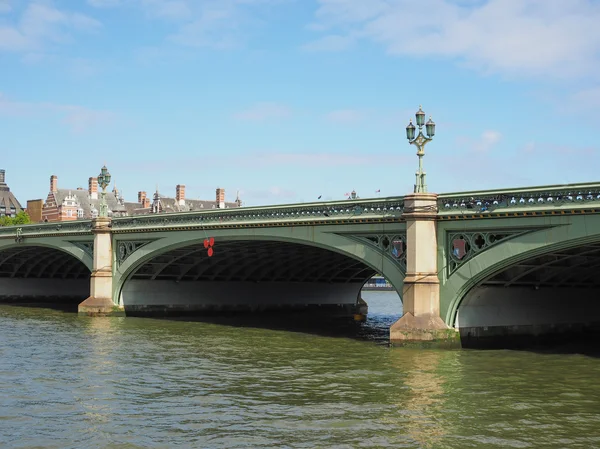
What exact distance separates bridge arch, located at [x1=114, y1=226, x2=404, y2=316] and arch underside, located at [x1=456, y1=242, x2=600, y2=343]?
3.63 meters

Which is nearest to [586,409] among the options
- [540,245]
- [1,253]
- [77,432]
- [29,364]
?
[540,245]

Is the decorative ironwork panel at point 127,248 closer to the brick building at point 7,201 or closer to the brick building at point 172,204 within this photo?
the brick building at point 172,204

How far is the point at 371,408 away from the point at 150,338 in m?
20.4

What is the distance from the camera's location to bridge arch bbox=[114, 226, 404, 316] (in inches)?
1432

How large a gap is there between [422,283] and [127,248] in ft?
82.0

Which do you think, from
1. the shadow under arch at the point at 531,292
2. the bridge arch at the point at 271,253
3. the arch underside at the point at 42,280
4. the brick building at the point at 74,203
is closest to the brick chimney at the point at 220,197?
the brick building at the point at 74,203

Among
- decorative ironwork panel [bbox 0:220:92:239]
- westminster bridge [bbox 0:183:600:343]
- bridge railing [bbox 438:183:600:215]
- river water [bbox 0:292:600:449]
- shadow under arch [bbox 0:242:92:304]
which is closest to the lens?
river water [bbox 0:292:600:449]

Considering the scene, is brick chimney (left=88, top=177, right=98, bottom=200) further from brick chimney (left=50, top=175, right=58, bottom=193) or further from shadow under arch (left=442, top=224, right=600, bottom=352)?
shadow under arch (left=442, top=224, right=600, bottom=352)

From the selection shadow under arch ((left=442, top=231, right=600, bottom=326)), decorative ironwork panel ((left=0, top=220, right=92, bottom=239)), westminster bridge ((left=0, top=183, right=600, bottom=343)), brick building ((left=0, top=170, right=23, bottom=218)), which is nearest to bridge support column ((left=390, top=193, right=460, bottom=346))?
westminster bridge ((left=0, top=183, right=600, bottom=343))

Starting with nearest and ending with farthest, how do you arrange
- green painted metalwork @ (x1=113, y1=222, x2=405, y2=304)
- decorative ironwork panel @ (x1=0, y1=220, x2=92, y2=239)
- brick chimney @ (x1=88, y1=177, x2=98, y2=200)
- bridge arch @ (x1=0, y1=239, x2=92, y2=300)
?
green painted metalwork @ (x1=113, y1=222, x2=405, y2=304) < decorative ironwork panel @ (x1=0, y1=220, x2=92, y2=239) < bridge arch @ (x1=0, y1=239, x2=92, y2=300) < brick chimney @ (x1=88, y1=177, x2=98, y2=200)

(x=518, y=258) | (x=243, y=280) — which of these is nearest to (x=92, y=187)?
(x=243, y=280)

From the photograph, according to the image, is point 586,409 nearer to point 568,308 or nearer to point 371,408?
point 371,408

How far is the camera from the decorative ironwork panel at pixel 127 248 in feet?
170

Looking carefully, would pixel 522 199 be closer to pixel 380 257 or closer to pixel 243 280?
pixel 380 257
